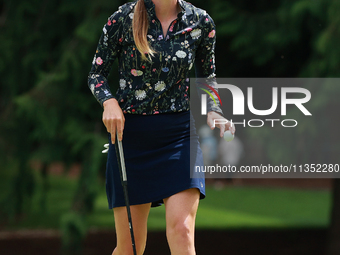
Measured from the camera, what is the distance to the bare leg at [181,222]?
2.27 meters

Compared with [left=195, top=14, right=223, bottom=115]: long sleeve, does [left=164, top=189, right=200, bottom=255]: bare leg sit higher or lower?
lower

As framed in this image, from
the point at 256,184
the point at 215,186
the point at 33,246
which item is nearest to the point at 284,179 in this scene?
the point at 256,184

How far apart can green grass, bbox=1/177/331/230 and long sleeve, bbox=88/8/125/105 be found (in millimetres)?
3638

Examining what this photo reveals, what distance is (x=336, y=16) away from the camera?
4.72m

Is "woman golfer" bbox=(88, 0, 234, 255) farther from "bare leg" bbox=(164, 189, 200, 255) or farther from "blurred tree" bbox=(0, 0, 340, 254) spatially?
"blurred tree" bbox=(0, 0, 340, 254)

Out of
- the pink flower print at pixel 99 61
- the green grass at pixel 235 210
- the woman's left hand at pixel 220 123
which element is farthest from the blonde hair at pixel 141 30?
the green grass at pixel 235 210

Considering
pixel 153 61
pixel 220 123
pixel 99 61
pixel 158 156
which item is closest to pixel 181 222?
pixel 158 156

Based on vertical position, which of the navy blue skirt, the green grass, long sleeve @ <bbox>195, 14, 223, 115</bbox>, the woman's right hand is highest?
long sleeve @ <bbox>195, 14, 223, 115</bbox>

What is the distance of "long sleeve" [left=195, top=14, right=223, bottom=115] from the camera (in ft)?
7.90

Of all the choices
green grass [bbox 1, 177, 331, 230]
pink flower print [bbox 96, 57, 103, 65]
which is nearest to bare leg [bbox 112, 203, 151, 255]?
pink flower print [bbox 96, 57, 103, 65]

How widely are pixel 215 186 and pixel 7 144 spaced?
10774mm

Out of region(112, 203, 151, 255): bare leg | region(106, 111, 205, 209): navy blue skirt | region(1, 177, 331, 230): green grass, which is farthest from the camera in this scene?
region(1, 177, 331, 230): green grass

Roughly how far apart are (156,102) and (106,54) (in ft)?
1.08

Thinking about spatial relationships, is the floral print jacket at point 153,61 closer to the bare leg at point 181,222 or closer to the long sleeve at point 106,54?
the long sleeve at point 106,54
